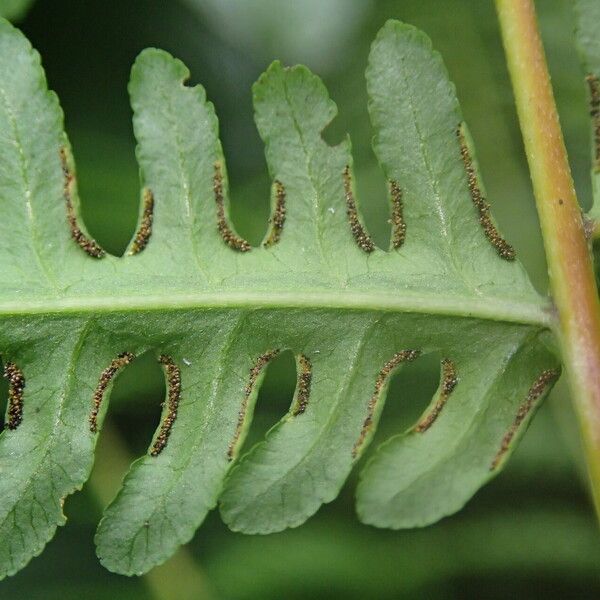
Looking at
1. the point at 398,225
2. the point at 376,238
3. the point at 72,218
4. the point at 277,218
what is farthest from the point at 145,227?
the point at 376,238

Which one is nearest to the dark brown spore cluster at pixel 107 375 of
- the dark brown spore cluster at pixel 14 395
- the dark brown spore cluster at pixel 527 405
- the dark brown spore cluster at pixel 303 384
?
the dark brown spore cluster at pixel 14 395

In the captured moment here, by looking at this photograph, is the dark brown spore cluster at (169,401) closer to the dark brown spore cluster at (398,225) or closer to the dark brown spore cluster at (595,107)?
the dark brown spore cluster at (398,225)

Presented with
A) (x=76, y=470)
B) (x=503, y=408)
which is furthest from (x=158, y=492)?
(x=503, y=408)

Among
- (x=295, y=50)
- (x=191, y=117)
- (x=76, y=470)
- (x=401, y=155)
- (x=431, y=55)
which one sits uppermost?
(x=295, y=50)

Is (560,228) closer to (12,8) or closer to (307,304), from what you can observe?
(307,304)

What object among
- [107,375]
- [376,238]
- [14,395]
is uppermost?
[376,238]

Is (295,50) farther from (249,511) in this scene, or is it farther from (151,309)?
(249,511)
